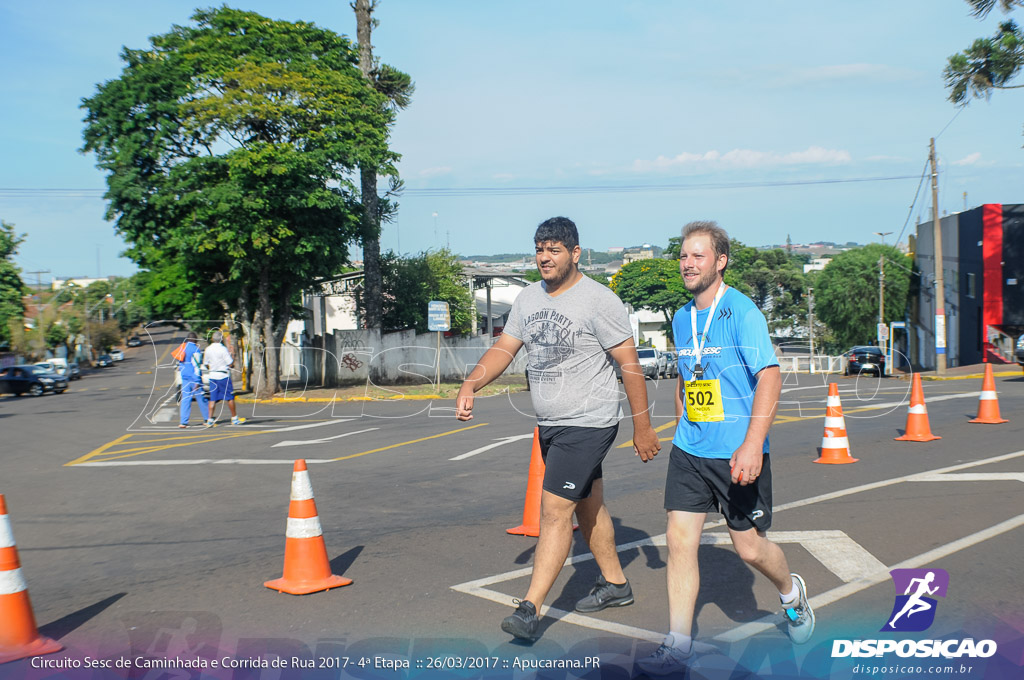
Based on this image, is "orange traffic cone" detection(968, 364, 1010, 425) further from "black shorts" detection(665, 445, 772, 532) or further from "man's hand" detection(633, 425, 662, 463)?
"black shorts" detection(665, 445, 772, 532)

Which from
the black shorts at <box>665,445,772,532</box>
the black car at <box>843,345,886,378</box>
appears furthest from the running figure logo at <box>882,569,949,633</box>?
the black car at <box>843,345,886,378</box>

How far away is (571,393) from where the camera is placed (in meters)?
4.67

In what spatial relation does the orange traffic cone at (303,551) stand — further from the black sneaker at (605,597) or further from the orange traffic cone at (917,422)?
the orange traffic cone at (917,422)

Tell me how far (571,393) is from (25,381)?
140 ft

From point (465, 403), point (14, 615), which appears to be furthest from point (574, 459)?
point (14, 615)

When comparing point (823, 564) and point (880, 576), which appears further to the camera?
point (823, 564)

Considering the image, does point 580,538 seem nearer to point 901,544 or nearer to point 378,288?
point 901,544

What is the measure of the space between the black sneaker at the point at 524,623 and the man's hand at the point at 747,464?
123 centimetres

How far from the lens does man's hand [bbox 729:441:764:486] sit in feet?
13.1

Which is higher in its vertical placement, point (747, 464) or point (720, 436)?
point (720, 436)

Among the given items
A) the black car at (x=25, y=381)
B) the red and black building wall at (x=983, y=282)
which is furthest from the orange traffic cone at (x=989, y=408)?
the black car at (x=25, y=381)

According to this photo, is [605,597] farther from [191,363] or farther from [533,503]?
[191,363]

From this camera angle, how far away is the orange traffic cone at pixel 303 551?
5.53 m

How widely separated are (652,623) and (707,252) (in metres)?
1.99
